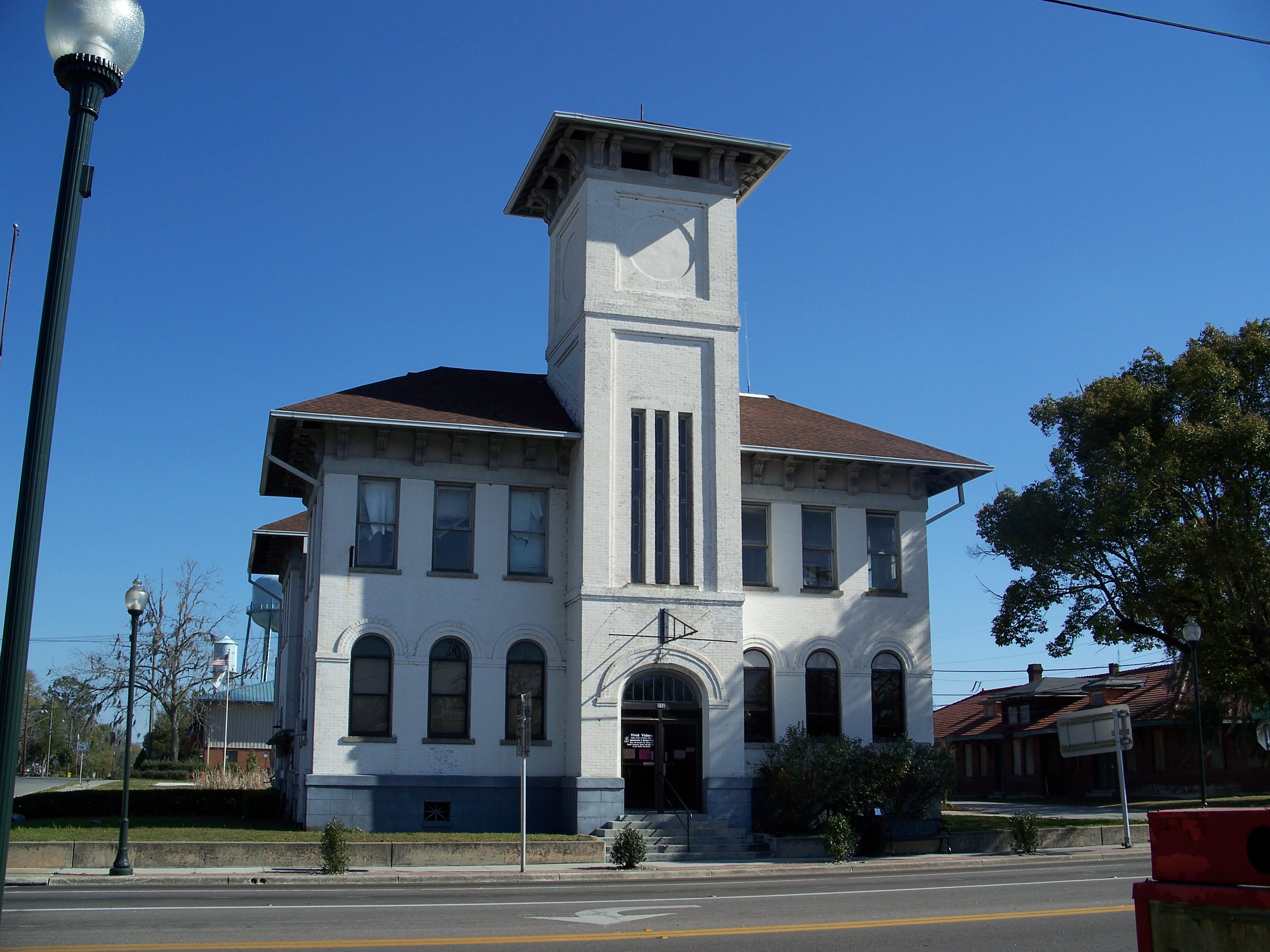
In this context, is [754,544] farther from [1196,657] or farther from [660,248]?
[1196,657]

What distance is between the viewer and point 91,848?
69.1 ft

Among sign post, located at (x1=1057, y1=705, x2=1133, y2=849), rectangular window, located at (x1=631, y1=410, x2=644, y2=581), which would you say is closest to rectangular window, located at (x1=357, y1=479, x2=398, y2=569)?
rectangular window, located at (x1=631, y1=410, x2=644, y2=581)

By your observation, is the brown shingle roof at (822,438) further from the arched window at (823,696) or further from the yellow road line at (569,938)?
the yellow road line at (569,938)

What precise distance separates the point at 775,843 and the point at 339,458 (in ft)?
43.0

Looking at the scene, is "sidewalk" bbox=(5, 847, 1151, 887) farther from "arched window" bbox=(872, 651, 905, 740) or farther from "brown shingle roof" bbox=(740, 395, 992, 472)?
"brown shingle roof" bbox=(740, 395, 992, 472)

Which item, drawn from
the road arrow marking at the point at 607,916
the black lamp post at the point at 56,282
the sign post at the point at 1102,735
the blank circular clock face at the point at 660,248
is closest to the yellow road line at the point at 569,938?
the road arrow marking at the point at 607,916

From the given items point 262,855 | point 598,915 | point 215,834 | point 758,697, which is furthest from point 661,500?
point 598,915

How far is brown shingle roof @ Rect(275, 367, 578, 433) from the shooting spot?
27375 mm

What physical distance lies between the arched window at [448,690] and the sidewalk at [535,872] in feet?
18.1

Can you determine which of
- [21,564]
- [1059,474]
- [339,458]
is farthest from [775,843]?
[21,564]

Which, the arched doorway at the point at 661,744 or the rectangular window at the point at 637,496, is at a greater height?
the rectangular window at the point at 637,496

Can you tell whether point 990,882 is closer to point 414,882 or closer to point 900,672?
point 414,882

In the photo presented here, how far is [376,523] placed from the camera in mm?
27734

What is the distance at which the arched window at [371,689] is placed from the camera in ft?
88.3
